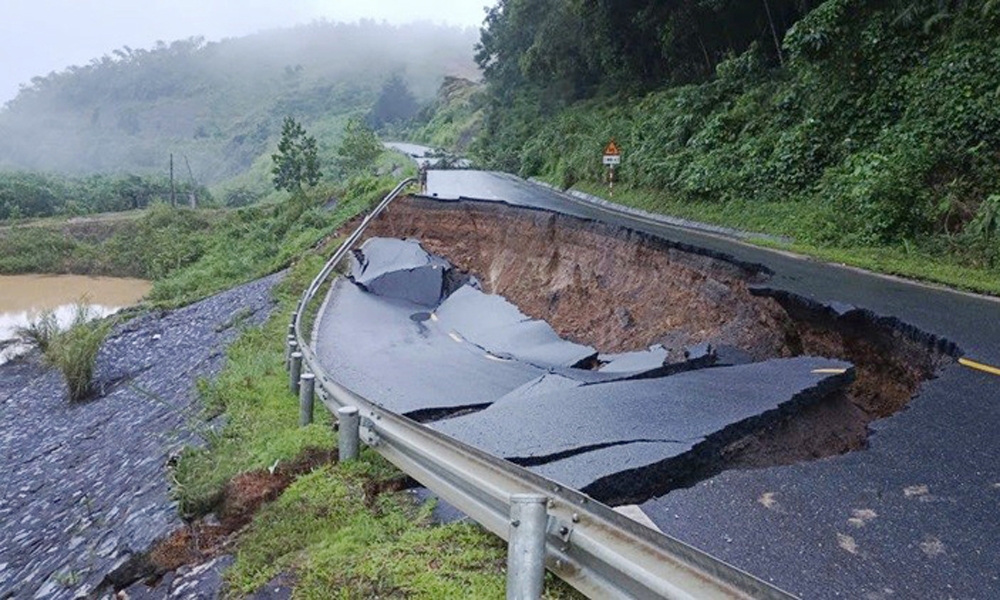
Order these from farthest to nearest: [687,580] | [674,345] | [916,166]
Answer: [916,166], [674,345], [687,580]

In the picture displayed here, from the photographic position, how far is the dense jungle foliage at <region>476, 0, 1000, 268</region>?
11508mm

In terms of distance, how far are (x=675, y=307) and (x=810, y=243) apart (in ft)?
13.8

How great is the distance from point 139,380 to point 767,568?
12031mm

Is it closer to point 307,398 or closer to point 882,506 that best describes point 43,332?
point 307,398

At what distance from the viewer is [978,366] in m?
5.76

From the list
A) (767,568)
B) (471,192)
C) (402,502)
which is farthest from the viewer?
(471,192)

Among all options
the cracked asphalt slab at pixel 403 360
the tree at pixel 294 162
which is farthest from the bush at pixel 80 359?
the tree at pixel 294 162

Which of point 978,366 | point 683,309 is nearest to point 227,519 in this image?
point 978,366

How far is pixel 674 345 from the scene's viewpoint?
9328 millimetres

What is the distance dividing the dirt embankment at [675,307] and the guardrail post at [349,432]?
2464 millimetres

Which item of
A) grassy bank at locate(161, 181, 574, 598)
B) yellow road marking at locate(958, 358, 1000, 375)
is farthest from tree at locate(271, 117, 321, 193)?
yellow road marking at locate(958, 358, 1000, 375)

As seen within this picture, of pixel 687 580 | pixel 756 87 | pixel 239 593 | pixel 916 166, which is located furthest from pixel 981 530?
pixel 756 87

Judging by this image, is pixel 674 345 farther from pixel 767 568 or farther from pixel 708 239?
pixel 767 568

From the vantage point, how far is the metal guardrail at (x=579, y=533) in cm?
213
